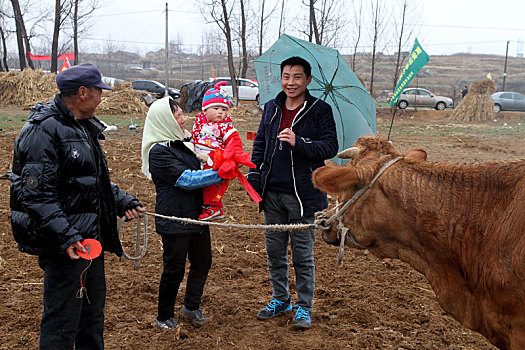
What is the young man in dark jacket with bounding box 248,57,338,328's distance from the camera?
3814 mm

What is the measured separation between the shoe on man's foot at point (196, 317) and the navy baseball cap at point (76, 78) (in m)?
2.14

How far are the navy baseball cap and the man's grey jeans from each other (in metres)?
1.75

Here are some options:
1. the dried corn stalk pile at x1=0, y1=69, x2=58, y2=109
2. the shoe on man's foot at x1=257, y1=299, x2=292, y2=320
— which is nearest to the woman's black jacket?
the shoe on man's foot at x1=257, y1=299, x2=292, y2=320

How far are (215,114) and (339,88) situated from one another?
1414 millimetres

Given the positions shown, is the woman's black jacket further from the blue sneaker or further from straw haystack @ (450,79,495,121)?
straw haystack @ (450,79,495,121)

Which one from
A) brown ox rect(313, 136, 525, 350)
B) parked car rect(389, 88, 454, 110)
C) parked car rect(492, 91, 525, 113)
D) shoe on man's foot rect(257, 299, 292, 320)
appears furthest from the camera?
parked car rect(389, 88, 454, 110)

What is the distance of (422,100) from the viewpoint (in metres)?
31.0

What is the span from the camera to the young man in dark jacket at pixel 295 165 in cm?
381

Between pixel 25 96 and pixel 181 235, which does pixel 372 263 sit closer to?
pixel 181 235

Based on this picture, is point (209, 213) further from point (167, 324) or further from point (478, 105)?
point (478, 105)

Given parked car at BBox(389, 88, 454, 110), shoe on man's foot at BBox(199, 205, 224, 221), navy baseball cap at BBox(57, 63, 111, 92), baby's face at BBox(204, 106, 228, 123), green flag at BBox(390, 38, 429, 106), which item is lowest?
shoe on man's foot at BBox(199, 205, 224, 221)

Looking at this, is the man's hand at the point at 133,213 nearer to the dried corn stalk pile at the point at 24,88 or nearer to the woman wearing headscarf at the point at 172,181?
the woman wearing headscarf at the point at 172,181

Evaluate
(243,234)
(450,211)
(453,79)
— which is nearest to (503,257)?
(450,211)

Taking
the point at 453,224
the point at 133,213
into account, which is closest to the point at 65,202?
the point at 133,213
